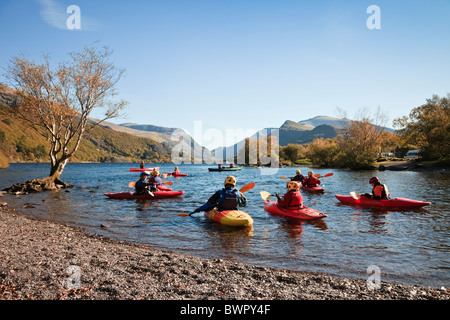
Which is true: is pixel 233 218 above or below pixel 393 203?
above

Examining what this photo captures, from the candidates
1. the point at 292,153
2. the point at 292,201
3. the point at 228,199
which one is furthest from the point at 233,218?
the point at 292,153

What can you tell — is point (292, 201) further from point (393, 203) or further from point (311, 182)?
point (311, 182)

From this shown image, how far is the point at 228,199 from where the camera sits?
41.5 feet

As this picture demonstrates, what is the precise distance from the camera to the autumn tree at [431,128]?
50.8 metres

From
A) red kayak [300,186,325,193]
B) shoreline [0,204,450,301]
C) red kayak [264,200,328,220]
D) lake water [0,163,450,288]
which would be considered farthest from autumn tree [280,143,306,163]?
shoreline [0,204,450,301]

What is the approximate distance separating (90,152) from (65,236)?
199061 mm

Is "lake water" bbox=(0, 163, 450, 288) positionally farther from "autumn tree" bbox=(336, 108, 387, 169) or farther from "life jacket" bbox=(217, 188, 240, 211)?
"autumn tree" bbox=(336, 108, 387, 169)

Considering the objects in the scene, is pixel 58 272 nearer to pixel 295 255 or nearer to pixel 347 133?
pixel 295 255

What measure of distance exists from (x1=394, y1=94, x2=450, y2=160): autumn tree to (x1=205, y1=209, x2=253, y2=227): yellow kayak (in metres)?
52.9

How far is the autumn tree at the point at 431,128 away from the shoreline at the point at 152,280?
2214 inches

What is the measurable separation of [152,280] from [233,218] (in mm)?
6217

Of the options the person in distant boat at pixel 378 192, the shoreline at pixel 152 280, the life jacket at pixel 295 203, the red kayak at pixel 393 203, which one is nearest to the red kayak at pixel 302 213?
the life jacket at pixel 295 203

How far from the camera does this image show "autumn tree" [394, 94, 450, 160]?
1998 inches

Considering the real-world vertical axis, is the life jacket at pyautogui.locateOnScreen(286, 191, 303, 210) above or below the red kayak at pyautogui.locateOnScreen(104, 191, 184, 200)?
above
